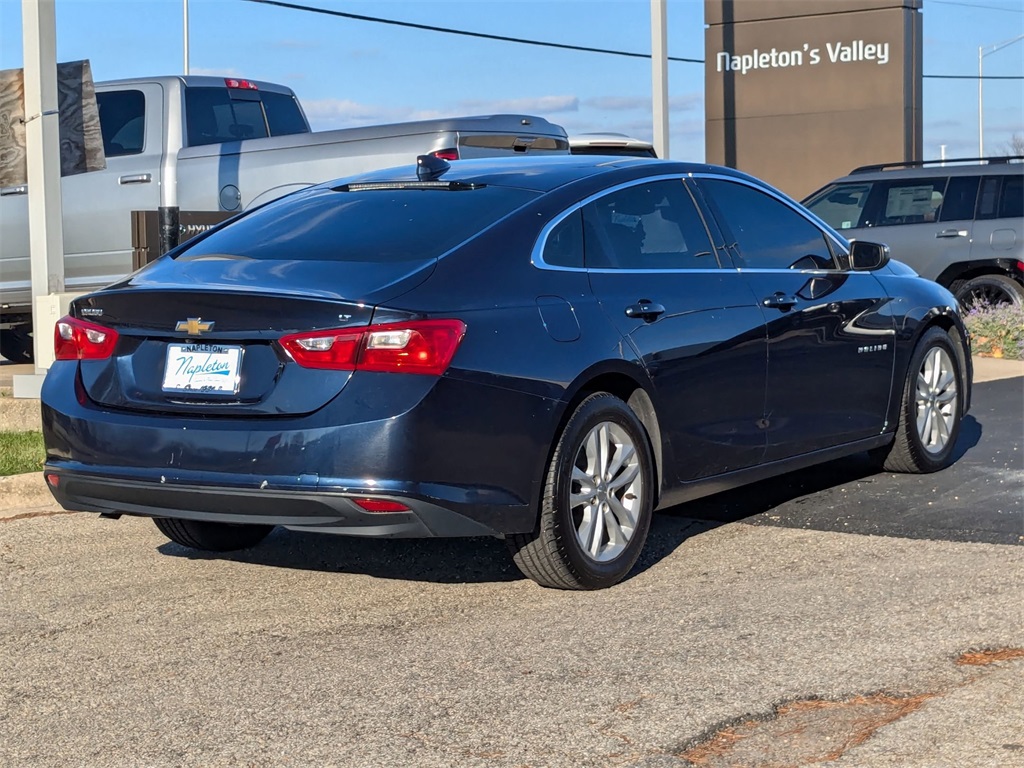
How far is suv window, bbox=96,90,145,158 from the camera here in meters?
13.0

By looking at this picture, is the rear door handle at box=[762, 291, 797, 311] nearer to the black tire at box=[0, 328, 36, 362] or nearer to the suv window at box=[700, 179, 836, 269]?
the suv window at box=[700, 179, 836, 269]

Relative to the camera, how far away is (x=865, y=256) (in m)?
7.42

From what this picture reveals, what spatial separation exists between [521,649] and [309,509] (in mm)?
844

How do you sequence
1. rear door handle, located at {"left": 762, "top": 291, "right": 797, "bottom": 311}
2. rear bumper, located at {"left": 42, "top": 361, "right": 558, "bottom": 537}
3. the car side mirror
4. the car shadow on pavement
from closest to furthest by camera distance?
1. rear bumper, located at {"left": 42, "top": 361, "right": 558, "bottom": 537}
2. the car shadow on pavement
3. rear door handle, located at {"left": 762, "top": 291, "right": 797, "bottom": 311}
4. the car side mirror

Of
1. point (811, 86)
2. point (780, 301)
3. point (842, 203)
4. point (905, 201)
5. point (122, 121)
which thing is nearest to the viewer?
point (780, 301)

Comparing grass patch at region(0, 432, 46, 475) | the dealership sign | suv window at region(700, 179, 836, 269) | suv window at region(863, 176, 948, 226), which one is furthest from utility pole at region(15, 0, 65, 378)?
the dealership sign

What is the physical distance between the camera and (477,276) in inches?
207

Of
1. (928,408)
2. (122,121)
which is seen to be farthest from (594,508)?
(122,121)

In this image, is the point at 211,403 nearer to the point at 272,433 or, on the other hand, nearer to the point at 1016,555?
the point at 272,433

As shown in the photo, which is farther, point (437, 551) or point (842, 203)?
point (842, 203)

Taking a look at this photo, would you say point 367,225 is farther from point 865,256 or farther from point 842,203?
point 842,203

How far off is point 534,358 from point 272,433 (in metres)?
0.96

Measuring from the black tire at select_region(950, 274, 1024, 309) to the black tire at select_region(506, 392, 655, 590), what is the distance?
10.4 m

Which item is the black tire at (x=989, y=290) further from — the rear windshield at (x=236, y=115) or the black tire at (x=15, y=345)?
the black tire at (x=15, y=345)
